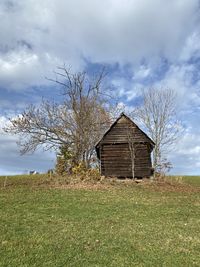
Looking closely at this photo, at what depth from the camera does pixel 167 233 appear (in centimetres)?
1161

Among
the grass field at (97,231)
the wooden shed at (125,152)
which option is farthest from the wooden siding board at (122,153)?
the grass field at (97,231)

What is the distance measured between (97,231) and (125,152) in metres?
21.0

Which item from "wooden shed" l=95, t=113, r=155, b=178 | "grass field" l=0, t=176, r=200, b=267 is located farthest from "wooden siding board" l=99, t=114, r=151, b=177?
"grass field" l=0, t=176, r=200, b=267

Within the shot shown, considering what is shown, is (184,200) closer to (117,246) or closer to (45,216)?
(45,216)

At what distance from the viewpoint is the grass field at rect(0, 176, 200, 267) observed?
8.46m

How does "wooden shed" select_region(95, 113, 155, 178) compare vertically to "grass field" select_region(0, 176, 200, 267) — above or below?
above

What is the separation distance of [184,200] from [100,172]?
42.0 ft

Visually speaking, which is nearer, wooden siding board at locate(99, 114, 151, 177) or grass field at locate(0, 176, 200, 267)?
grass field at locate(0, 176, 200, 267)

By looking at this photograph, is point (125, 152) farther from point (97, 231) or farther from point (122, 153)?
point (97, 231)

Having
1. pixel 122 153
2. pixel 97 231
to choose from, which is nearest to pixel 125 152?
pixel 122 153

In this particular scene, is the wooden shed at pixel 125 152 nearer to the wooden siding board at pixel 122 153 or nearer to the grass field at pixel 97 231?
the wooden siding board at pixel 122 153

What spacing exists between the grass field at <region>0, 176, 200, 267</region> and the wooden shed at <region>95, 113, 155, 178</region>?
11.6m

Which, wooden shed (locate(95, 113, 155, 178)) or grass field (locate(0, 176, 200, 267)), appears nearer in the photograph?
grass field (locate(0, 176, 200, 267))

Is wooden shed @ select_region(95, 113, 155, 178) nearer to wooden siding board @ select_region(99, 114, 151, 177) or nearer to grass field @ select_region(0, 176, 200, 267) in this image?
wooden siding board @ select_region(99, 114, 151, 177)
